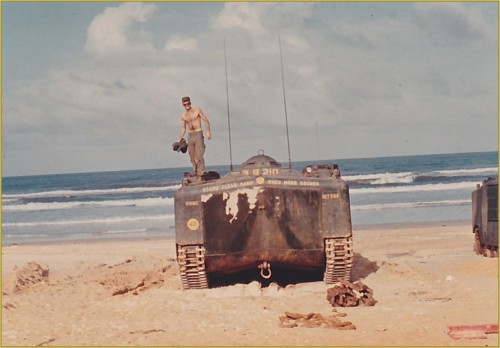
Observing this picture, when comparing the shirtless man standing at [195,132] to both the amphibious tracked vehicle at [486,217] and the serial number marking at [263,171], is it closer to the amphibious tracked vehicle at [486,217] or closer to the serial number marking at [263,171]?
the serial number marking at [263,171]

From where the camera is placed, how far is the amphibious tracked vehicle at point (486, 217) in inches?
668

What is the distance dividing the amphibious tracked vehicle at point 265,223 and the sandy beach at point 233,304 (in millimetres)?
642

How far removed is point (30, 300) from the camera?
47.6 ft

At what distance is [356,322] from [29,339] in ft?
14.5

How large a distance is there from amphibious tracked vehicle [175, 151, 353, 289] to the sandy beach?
642 mm

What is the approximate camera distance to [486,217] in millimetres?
17469

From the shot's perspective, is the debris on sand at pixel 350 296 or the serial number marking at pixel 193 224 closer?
the debris on sand at pixel 350 296

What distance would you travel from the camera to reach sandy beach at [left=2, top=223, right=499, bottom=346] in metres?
10.3

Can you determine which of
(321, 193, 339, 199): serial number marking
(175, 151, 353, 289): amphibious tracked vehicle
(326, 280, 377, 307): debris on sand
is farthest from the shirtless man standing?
(326, 280, 377, 307): debris on sand

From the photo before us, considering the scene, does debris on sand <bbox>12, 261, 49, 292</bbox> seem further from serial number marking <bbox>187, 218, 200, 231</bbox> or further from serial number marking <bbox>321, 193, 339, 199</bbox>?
serial number marking <bbox>321, 193, 339, 199</bbox>

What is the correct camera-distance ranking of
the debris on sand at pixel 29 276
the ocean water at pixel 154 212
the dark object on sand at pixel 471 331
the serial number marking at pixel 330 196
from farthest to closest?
the ocean water at pixel 154 212
the debris on sand at pixel 29 276
the serial number marking at pixel 330 196
the dark object on sand at pixel 471 331

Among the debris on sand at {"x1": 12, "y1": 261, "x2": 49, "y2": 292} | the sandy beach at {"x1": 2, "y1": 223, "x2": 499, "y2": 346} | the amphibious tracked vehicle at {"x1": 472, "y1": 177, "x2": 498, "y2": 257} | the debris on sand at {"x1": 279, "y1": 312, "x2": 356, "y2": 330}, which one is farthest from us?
the amphibious tracked vehicle at {"x1": 472, "y1": 177, "x2": 498, "y2": 257}

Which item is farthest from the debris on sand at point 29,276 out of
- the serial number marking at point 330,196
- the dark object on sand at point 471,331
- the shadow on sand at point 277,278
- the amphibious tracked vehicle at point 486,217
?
the amphibious tracked vehicle at point 486,217

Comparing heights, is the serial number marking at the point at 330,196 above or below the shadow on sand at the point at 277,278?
above
